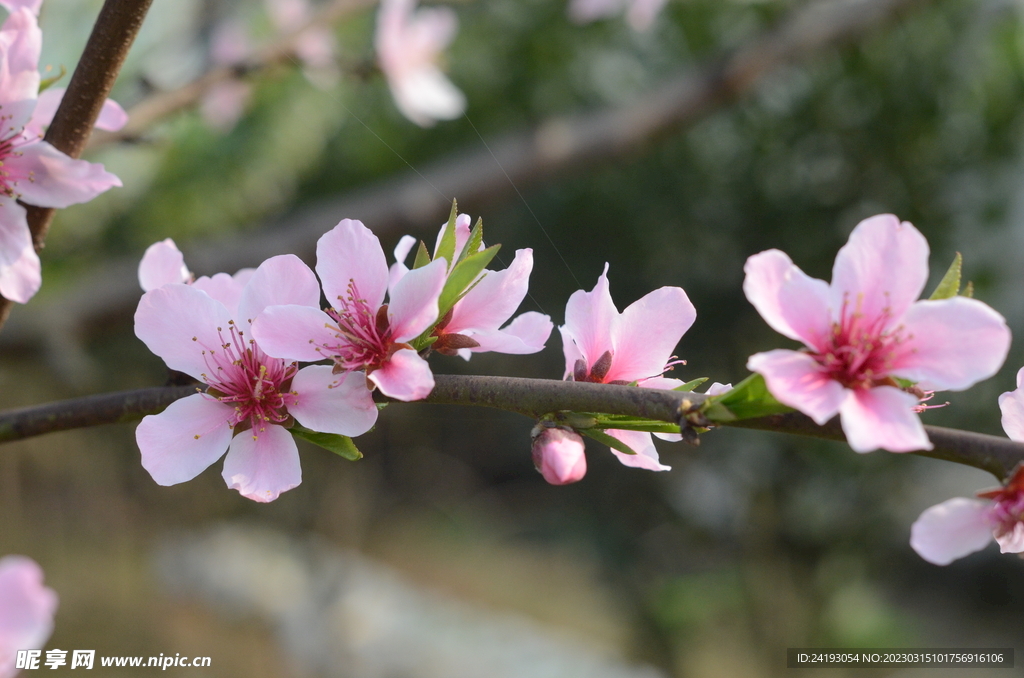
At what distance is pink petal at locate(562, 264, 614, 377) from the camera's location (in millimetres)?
382

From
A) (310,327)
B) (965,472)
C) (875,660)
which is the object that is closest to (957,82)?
(965,472)

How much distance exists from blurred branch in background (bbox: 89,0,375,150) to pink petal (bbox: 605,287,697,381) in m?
0.52

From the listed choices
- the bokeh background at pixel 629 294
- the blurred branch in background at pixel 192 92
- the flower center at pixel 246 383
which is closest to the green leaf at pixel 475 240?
the flower center at pixel 246 383

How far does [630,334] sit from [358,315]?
0.14 meters

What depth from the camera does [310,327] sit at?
0.36 meters

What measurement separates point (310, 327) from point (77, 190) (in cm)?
16

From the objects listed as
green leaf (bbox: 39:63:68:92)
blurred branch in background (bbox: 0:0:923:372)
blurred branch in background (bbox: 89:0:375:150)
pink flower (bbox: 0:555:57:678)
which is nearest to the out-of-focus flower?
blurred branch in background (bbox: 0:0:923:372)

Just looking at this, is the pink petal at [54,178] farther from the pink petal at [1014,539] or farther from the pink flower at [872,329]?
the pink petal at [1014,539]

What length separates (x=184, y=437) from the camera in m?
0.37

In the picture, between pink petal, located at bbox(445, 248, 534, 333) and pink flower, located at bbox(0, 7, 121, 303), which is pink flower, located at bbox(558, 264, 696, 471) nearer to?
pink petal, located at bbox(445, 248, 534, 333)

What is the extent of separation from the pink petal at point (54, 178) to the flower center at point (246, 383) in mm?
106

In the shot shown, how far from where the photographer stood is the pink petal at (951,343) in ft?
1.00

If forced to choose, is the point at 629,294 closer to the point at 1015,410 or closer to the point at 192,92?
the point at 192,92

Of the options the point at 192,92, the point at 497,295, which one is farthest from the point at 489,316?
the point at 192,92
